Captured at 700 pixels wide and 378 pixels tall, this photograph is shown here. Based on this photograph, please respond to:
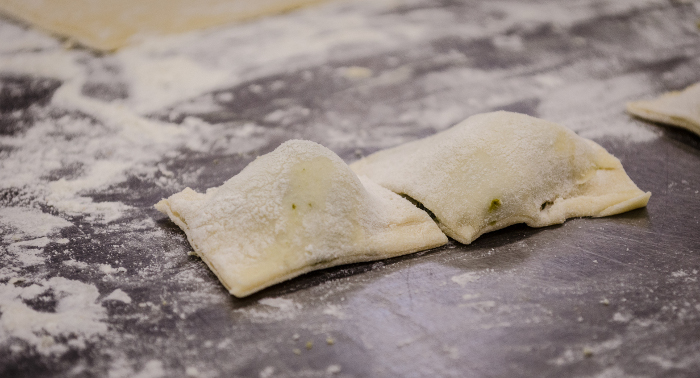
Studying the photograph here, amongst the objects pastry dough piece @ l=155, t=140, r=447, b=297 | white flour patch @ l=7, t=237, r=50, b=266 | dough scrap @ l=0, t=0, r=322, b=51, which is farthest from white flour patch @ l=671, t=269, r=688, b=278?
dough scrap @ l=0, t=0, r=322, b=51

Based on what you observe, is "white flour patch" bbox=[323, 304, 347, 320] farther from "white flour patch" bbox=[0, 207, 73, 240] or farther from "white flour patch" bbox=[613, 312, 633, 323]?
"white flour patch" bbox=[0, 207, 73, 240]

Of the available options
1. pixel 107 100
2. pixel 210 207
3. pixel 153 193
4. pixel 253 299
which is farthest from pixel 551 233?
pixel 107 100

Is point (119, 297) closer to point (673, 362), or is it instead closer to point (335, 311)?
point (335, 311)

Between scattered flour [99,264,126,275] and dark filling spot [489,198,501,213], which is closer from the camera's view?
scattered flour [99,264,126,275]

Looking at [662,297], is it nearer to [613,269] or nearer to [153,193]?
[613,269]

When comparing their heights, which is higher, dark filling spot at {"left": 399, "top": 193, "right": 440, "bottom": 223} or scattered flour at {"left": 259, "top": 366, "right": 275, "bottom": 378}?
dark filling spot at {"left": 399, "top": 193, "right": 440, "bottom": 223}

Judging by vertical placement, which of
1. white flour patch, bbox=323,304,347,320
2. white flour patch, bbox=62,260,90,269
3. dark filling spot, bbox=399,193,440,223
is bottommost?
white flour patch, bbox=323,304,347,320
